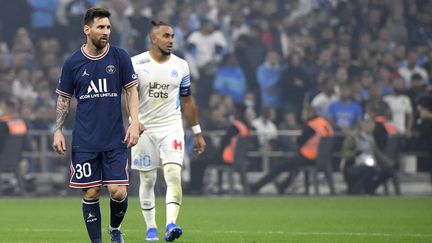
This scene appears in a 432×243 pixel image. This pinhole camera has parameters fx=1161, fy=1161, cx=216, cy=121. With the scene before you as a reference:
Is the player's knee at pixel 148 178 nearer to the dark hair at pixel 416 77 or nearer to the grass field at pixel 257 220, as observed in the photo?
the grass field at pixel 257 220

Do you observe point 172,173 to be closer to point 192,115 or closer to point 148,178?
point 148,178

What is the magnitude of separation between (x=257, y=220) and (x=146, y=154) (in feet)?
11.8

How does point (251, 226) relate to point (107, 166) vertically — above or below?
below

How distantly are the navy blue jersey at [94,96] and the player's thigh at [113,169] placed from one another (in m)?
0.07

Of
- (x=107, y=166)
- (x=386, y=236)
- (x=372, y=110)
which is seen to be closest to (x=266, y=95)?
(x=372, y=110)

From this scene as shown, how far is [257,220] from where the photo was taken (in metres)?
16.2

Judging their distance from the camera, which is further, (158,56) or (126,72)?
(158,56)

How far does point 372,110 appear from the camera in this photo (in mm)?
24484

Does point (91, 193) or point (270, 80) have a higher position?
point (270, 80)

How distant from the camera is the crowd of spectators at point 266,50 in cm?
2506

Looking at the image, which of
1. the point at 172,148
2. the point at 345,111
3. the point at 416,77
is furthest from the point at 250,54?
the point at 172,148

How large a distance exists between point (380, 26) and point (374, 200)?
661 centimetres

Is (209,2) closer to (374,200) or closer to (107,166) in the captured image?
(374,200)

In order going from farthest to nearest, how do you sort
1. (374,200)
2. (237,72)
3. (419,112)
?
1. (237,72)
2. (419,112)
3. (374,200)
